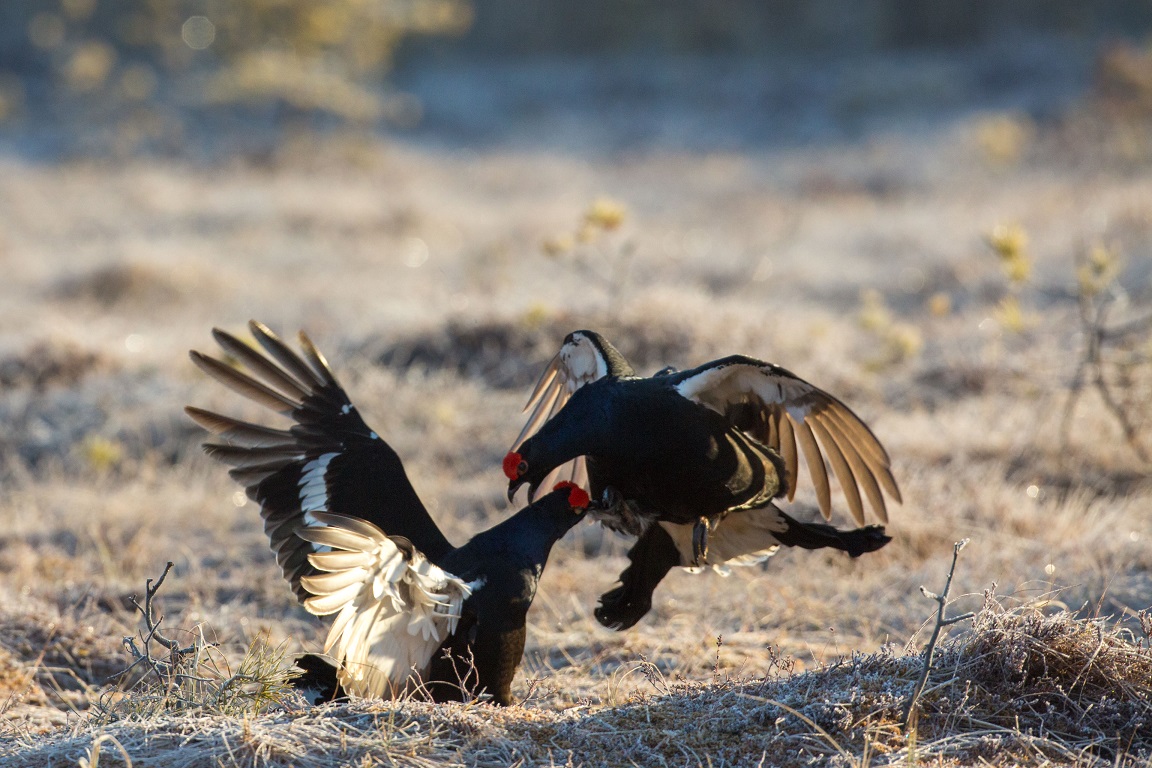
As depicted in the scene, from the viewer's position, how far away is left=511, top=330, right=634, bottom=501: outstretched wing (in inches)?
151

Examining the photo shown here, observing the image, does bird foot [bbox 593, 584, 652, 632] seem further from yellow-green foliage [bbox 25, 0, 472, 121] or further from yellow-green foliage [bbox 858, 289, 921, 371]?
yellow-green foliage [bbox 25, 0, 472, 121]

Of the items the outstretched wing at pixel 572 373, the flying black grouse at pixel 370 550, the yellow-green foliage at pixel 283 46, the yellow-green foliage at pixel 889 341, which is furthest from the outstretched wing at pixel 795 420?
the yellow-green foliage at pixel 283 46

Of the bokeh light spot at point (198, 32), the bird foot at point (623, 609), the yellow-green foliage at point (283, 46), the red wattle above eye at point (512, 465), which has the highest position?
the bokeh light spot at point (198, 32)

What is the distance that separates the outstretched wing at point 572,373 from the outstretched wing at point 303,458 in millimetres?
494

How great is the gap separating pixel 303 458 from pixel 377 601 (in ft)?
3.26

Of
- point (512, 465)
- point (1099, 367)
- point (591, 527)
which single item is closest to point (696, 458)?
point (512, 465)

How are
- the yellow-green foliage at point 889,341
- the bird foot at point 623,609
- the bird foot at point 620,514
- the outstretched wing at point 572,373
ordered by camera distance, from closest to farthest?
the bird foot at point 620,514, the bird foot at point 623,609, the outstretched wing at point 572,373, the yellow-green foliage at point 889,341

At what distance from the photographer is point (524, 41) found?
1390 inches

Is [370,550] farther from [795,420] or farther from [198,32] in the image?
[198,32]

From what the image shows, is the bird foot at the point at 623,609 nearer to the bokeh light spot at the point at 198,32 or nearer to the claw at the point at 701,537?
the claw at the point at 701,537

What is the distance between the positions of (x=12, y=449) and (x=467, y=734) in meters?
4.36

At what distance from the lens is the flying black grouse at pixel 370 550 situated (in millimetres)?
2603

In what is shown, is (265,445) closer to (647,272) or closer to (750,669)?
(750,669)

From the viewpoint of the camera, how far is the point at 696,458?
3350 millimetres
